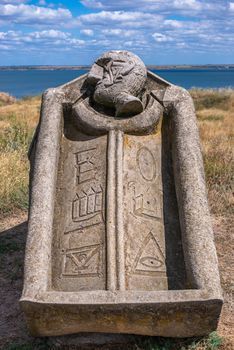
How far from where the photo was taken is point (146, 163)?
4.33 metres

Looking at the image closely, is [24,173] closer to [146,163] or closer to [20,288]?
[20,288]

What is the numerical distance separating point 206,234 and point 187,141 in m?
0.85

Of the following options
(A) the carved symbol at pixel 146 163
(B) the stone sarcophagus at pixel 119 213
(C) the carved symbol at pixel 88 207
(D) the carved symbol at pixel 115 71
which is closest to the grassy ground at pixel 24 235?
(B) the stone sarcophagus at pixel 119 213

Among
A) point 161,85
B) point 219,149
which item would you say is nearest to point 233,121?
point 219,149

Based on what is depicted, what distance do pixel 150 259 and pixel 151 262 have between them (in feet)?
0.08

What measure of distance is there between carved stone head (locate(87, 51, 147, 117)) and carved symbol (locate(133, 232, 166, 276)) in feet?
3.50

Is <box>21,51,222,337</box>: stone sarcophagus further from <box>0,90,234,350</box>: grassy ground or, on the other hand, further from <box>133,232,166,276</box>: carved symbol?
<box>0,90,234,350</box>: grassy ground

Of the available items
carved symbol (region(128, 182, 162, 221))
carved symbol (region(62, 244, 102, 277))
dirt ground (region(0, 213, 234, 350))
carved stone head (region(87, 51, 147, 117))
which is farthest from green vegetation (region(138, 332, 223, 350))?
carved stone head (region(87, 51, 147, 117))

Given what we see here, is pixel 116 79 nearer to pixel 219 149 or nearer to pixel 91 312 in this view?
pixel 91 312

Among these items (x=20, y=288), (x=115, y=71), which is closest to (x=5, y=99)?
(x=20, y=288)

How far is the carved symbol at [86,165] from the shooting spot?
4203mm

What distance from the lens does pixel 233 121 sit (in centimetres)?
1805

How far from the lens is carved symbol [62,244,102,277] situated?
12.1 feet

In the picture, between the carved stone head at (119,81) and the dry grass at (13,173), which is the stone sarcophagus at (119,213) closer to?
the carved stone head at (119,81)
